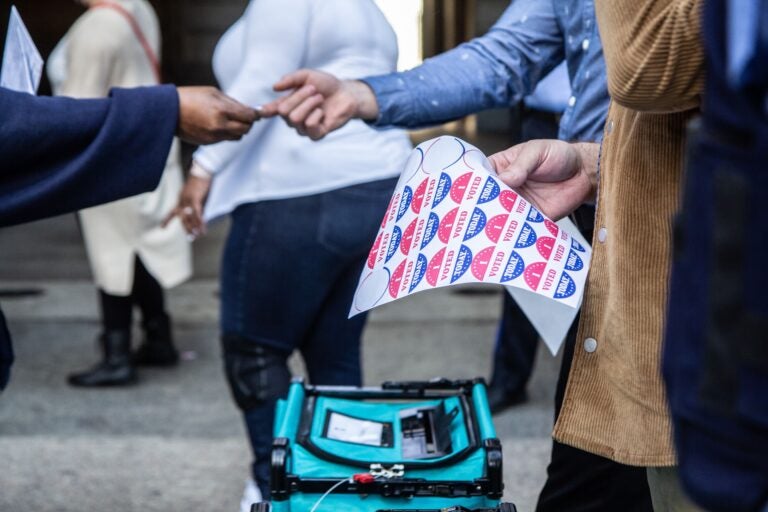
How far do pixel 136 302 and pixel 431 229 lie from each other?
3.74m

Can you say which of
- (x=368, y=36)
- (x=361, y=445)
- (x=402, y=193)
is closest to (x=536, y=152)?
(x=402, y=193)

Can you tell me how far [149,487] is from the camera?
381 cm

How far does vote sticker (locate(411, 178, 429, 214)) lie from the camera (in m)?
1.75

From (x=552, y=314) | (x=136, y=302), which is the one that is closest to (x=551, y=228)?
(x=552, y=314)

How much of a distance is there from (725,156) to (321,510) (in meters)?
1.27

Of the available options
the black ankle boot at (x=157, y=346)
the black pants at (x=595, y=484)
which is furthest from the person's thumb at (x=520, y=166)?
the black ankle boot at (x=157, y=346)

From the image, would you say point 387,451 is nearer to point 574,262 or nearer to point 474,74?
point 574,262

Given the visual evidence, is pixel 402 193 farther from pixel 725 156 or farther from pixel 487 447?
pixel 725 156

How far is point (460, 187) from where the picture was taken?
171cm

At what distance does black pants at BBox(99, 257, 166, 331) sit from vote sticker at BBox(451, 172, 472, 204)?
3448mm

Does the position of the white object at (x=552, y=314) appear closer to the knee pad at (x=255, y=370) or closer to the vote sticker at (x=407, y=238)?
the vote sticker at (x=407, y=238)

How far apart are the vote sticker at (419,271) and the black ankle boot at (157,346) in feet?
12.1

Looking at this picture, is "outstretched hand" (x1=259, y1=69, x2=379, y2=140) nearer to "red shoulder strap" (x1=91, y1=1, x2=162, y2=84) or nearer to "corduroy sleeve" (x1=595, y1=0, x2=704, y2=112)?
"corduroy sleeve" (x1=595, y1=0, x2=704, y2=112)

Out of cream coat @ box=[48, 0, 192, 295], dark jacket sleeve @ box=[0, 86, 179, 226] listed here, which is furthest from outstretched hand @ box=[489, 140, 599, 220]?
cream coat @ box=[48, 0, 192, 295]
